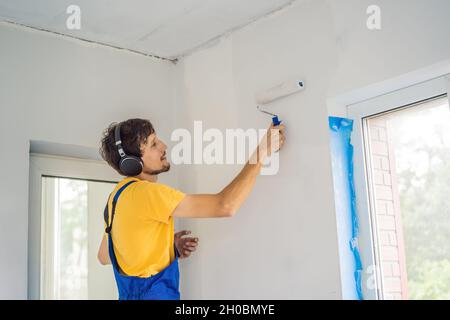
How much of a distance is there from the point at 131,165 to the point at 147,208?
20 cm

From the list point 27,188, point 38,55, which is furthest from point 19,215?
point 38,55

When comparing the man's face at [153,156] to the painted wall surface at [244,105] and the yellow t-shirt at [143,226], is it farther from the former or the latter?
the painted wall surface at [244,105]

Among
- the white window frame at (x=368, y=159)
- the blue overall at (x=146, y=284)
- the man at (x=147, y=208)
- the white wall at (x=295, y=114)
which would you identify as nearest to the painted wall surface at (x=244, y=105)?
the white wall at (x=295, y=114)

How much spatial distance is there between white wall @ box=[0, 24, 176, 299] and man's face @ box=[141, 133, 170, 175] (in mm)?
498

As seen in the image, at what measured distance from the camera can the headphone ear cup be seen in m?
2.30

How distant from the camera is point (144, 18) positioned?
2695mm

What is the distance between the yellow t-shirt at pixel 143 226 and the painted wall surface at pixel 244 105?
47 centimetres

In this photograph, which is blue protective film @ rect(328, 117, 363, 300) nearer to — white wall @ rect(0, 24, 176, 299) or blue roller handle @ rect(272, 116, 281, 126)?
blue roller handle @ rect(272, 116, 281, 126)

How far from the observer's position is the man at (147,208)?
223 centimetres

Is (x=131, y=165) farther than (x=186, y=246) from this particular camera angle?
No

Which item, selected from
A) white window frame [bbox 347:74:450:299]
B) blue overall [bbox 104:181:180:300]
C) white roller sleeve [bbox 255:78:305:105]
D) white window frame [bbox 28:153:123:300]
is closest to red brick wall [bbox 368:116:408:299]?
white window frame [bbox 347:74:450:299]

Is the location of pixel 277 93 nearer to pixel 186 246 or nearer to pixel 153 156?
pixel 153 156

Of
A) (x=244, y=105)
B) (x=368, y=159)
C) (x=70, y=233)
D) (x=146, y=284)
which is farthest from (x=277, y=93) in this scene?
(x=70, y=233)
